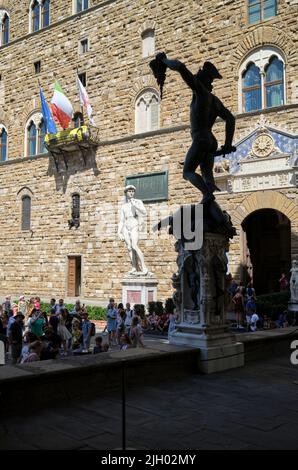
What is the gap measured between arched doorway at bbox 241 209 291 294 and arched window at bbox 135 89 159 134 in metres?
5.95

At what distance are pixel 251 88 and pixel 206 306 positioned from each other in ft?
39.9

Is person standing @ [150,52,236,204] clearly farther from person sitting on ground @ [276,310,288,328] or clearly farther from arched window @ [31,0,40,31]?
arched window @ [31,0,40,31]

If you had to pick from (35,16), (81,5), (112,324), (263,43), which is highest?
(35,16)

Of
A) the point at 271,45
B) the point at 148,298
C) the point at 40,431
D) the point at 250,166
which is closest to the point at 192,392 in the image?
the point at 40,431

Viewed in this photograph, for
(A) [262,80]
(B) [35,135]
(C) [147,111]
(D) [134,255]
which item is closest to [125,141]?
(C) [147,111]

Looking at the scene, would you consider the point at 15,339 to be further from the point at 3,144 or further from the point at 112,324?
the point at 3,144

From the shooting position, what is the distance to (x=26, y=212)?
23.0 m

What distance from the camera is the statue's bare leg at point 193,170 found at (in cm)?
612

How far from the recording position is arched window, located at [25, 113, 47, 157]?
23.0 m

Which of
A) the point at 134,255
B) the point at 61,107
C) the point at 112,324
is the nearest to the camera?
the point at 112,324

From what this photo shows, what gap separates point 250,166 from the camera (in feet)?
50.5
